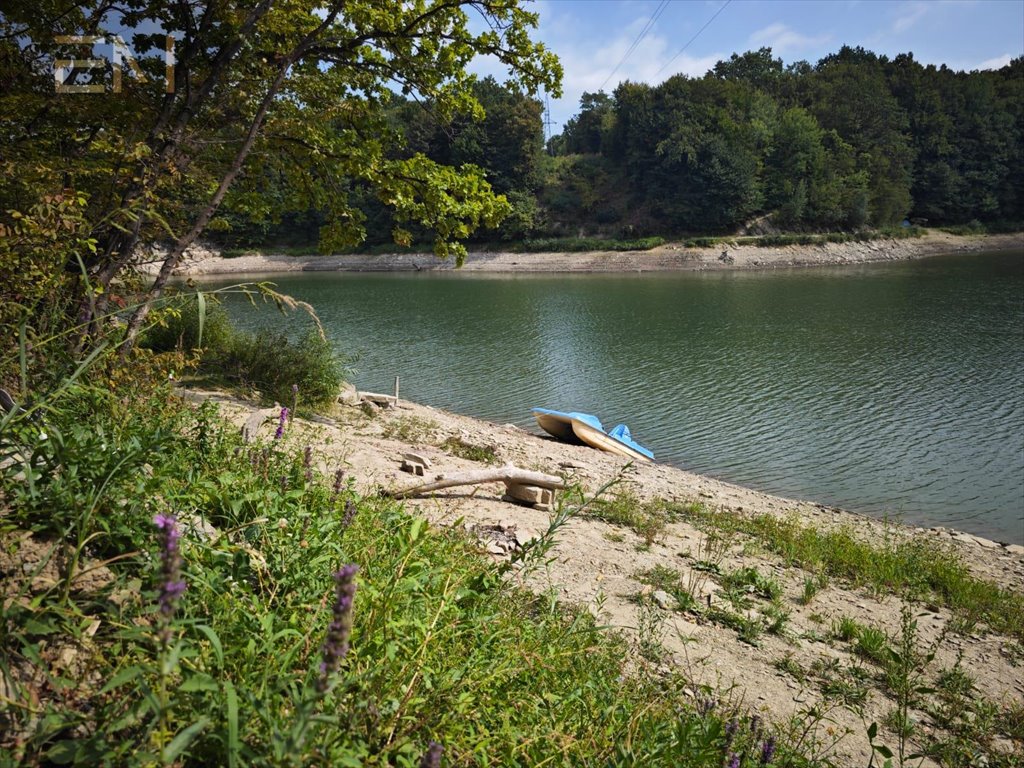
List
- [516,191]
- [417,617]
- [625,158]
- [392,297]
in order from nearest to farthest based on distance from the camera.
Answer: [417,617] → [392,297] → [516,191] → [625,158]

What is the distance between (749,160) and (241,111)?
8245cm

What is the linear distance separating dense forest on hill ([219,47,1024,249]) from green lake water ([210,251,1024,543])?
37.3 metres

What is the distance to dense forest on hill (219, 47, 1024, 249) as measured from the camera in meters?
79.8

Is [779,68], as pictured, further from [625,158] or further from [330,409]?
[330,409]

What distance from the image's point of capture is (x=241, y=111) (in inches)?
365

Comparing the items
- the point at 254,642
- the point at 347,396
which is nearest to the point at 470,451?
the point at 347,396

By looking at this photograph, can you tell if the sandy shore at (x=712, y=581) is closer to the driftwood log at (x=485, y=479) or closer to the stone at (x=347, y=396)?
the driftwood log at (x=485, y=479)

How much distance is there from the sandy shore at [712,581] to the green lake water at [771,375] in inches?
107

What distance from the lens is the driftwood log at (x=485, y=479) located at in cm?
640

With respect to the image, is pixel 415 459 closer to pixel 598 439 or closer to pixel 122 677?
pixel 122 677

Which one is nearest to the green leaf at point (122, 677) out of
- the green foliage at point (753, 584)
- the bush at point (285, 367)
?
the green foliage at point (753, 584)

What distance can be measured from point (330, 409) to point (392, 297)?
3464cm

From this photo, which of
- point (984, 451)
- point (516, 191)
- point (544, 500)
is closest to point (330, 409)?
point (544, 500)

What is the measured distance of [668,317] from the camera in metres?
35.2
